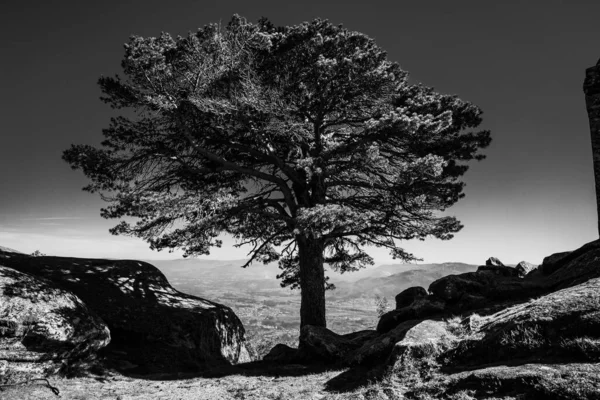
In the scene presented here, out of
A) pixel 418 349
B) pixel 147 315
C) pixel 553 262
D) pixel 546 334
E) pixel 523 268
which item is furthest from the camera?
pixel 147 315

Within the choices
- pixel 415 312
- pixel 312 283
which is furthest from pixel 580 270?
pixel 312 283

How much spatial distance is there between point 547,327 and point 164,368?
10.5 m

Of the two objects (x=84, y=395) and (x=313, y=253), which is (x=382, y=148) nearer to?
(x=313, y=253)

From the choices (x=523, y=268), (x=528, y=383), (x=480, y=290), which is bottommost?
(x=528, y=383)

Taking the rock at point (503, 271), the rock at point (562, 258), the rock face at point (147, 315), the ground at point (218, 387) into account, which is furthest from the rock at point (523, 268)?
the rock face at point (147, 315)

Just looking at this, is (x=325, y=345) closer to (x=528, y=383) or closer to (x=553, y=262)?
(x=528, y=383)

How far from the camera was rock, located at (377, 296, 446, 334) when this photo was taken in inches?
337

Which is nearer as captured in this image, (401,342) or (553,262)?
(401,342)

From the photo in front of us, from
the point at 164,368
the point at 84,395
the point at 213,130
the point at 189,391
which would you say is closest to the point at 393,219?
the point at 213,130

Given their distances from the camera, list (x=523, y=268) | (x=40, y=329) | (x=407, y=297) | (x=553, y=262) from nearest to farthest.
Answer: (x=40, y=329) → (x=553, y=262) → (x=407, y=297) → (x=523, y=268)

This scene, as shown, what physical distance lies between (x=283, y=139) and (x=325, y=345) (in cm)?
773

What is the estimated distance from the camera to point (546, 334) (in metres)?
4.98

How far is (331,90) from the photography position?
1126 cm

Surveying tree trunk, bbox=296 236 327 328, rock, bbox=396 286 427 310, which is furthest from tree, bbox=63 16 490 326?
rock, bbox=396 286 427 310
